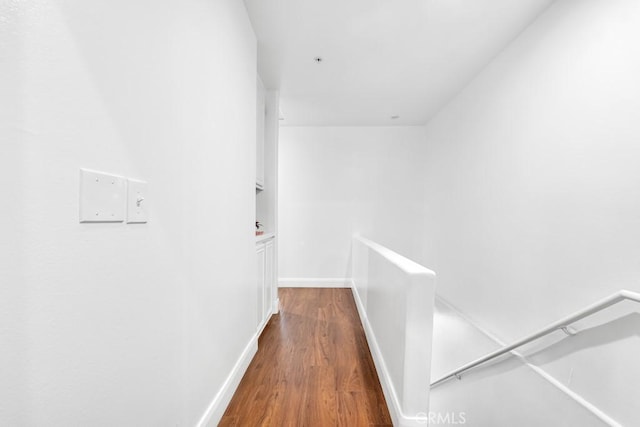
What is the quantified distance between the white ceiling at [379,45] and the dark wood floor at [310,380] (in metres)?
2.47

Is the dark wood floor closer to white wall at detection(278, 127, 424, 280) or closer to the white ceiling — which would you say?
white wall at detection(278, 127, 424, 280)

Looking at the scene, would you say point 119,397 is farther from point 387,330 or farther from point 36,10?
point 387,330

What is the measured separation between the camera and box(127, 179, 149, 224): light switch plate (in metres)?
0.72

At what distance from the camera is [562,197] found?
1.72m

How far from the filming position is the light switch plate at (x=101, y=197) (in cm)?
57

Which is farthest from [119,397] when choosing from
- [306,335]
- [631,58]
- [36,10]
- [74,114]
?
[631,58]

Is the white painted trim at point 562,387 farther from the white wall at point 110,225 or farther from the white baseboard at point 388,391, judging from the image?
the white wall at point 110,225

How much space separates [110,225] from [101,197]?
0.25 feet

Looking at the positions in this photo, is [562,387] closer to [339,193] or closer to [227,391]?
[227,391]

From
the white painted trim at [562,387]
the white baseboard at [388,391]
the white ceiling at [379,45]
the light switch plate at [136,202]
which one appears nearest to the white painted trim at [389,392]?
the white baseboard at [388,391]

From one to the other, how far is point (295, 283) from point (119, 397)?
3.45m

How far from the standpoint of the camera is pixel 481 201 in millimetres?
2596

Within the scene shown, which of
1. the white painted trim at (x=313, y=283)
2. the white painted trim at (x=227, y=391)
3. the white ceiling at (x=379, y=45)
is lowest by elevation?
the white painted trim at (x=313, y=283)

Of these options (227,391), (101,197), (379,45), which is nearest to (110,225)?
(101,197)
